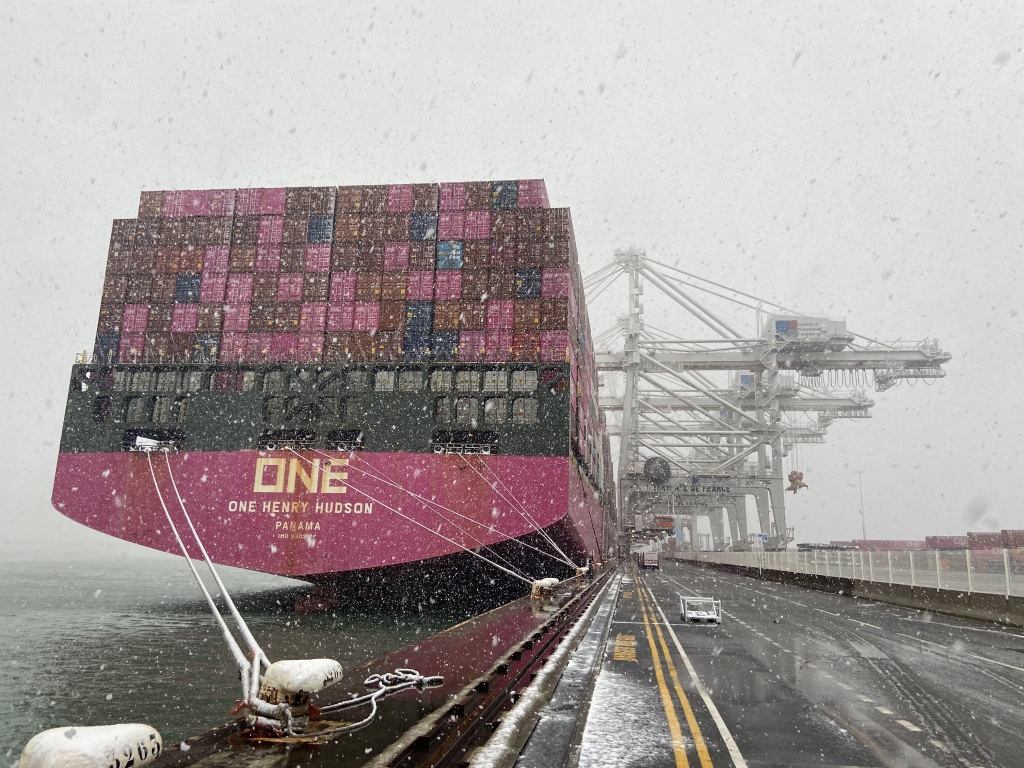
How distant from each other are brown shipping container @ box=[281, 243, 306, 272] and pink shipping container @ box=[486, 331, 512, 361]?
8967 millimetres

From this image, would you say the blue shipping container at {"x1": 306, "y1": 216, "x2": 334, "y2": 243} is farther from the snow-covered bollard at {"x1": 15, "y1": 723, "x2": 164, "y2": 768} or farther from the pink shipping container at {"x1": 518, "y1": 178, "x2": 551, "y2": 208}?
the snow-covered bollard at {"x1": 15, "y1": 723, "x2": 164, "y2": 768}

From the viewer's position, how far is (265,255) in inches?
1177

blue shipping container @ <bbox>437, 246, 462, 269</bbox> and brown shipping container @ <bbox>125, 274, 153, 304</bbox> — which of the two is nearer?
blue shipping container @ <bbox>437, 246, 462, 269</bbox>

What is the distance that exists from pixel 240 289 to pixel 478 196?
36.4 ft

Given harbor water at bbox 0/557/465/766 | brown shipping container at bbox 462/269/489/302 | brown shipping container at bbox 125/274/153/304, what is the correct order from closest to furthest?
harbor water at bbox 0/557/465/766 < brown shipping container at bbox 462/269/489/302 < brown shipping container at bbox 125/274/153/304

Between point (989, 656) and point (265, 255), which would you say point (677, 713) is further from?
point (265, 255)

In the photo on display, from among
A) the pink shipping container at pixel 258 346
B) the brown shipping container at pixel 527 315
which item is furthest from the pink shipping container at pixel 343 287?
the brown shipping container at pixel 527 315

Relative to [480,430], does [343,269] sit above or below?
above

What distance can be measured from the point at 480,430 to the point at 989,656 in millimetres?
17108

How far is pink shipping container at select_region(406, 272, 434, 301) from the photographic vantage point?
2856 cm

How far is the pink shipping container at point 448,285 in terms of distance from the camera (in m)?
28.5

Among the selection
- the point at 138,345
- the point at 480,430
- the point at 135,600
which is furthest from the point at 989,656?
the point at 135,600

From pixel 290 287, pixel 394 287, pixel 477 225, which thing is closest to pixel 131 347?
pixel 290 287

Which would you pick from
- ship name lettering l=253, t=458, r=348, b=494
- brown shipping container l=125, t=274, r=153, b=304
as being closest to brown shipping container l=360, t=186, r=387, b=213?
brown shipping container l=125, t=274, r=153, b=304
